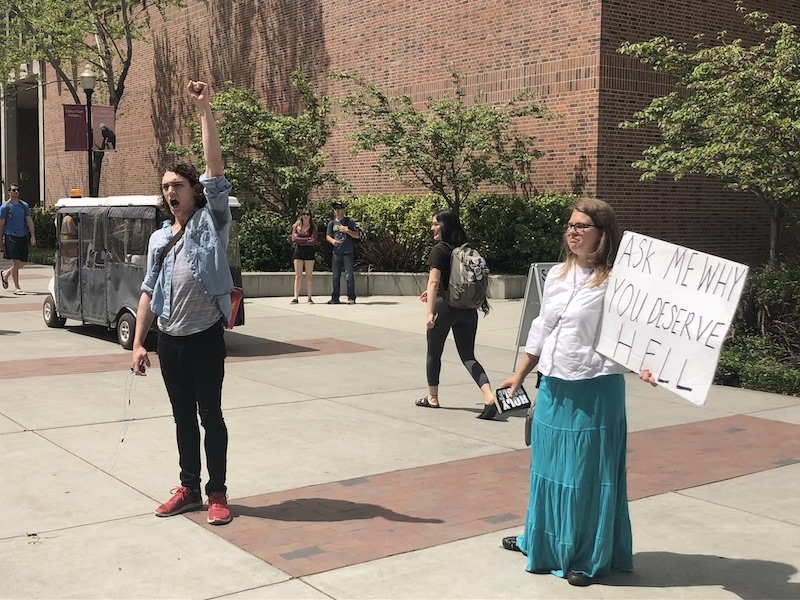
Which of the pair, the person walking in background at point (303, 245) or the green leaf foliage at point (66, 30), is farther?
the green leaf foliage at point (66, 30)

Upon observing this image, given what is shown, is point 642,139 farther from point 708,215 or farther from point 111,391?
point 111,391

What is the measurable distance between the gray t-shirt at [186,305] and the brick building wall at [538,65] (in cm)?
1357

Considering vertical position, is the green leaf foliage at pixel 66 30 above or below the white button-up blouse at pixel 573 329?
above

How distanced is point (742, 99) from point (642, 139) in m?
7.33

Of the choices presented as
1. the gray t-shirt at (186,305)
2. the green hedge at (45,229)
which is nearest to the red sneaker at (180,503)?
the gray t-shirt at (186,305)

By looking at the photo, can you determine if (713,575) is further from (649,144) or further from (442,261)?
(649,144)

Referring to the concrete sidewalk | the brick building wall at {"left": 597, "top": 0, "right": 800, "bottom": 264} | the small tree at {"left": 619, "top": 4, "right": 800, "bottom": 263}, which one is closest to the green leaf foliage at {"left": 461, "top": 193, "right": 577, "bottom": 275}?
the brick building wall at {"left": 597, "top": 0, "right": 800, "bottom": 264}

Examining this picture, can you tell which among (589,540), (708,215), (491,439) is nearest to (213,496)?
(589,540)

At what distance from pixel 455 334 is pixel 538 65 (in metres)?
11.6

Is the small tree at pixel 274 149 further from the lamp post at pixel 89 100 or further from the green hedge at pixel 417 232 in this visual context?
the lamp post at pixel 89 100

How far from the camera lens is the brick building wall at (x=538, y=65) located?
17766 millimetres

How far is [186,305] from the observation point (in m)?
5.06

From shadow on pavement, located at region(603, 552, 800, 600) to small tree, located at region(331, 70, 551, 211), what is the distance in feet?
45.6

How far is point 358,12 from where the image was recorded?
2305cm
